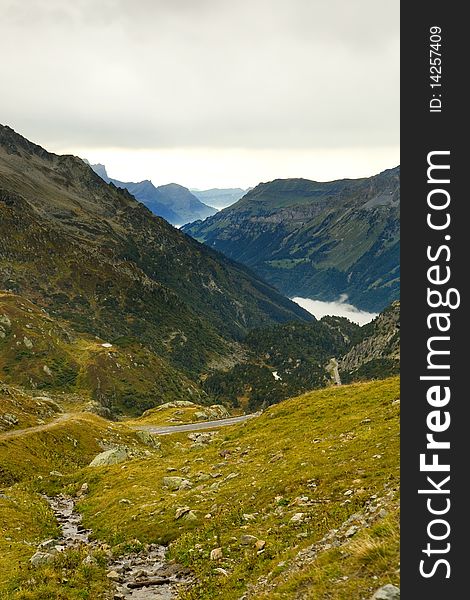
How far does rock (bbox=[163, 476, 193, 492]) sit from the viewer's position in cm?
3616

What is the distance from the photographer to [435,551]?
12711 mm

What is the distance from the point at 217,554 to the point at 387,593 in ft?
36.8

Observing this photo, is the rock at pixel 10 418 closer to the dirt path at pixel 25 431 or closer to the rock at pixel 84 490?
the dirt path at pixel 25 431

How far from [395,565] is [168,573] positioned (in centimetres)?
1270

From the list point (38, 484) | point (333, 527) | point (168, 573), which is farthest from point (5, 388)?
point (333, 527)

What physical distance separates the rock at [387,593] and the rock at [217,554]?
10.8 m

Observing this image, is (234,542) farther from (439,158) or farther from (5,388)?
(5,388)

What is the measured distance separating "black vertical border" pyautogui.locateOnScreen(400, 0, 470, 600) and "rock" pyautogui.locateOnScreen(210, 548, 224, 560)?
10.4 meters

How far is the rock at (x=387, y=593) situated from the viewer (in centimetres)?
1138

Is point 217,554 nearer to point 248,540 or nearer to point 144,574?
point 248,540

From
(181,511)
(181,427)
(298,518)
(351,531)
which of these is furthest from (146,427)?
(351,531)

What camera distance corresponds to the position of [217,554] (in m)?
21.0

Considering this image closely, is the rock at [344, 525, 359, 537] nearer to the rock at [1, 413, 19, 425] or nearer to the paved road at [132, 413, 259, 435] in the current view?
the rock at [1, 413, 19, 425]

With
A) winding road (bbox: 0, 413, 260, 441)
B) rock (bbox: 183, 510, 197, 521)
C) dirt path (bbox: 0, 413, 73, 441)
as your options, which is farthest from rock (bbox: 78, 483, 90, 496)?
dirt path (bbox: 0, 413, 73, 441)
